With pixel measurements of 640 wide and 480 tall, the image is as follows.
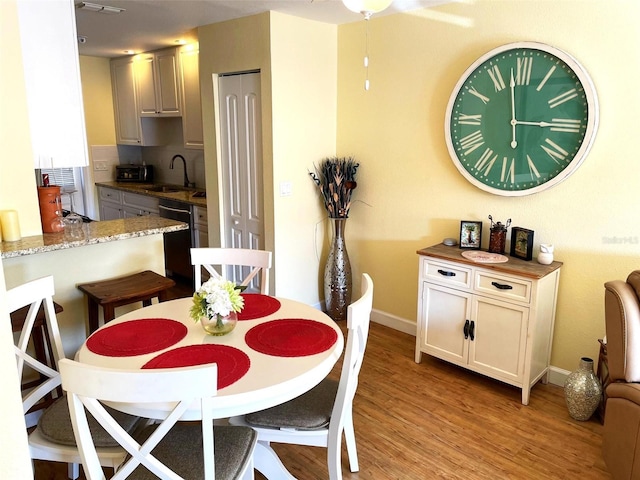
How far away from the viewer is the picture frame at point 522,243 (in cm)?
287

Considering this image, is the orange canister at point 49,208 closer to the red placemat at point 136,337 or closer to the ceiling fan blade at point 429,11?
the red placemat at point 136,337

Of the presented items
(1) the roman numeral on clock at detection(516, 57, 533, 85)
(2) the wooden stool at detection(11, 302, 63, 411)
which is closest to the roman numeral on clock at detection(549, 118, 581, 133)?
(1) the roman numeral on clock at detection(516, 57, 533, 85)

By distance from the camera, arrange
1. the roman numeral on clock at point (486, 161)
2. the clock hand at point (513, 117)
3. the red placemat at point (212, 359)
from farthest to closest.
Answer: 1. the roman numeral on clock at point (486, 161)
2. the clock hand at point (513, 117)
3. the red placemat at point (212, 359)

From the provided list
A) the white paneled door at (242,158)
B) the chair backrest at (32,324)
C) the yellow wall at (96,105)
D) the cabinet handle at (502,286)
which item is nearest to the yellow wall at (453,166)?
the cabinet handle at (502,286)

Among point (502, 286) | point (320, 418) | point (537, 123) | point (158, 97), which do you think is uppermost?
point (158, 97)

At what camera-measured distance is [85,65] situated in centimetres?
548

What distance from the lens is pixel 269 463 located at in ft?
6.71

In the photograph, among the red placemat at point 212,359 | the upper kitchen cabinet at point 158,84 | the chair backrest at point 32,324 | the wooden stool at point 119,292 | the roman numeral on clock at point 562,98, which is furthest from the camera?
the upper kitchen cabinet at point 158,84

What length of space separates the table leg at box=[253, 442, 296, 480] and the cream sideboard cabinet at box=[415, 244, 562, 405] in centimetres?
145

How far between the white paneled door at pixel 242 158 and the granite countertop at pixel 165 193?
51 centimetres

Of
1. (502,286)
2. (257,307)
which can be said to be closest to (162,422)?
(257,307)

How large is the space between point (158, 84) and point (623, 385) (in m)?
4.80

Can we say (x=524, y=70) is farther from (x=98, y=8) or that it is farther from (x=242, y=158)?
(x=98, y=8)

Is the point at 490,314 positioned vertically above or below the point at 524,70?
below
